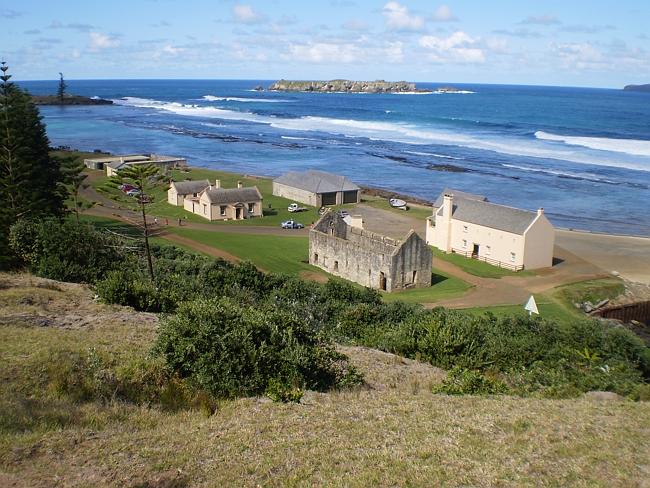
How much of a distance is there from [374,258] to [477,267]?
9.20m

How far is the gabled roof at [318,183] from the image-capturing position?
67.8 meters

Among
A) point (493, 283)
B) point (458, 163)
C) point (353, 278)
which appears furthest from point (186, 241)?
point (458, 163)

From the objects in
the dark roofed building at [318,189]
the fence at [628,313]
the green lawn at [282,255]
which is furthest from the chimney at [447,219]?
the dark roofed building at [318,189]

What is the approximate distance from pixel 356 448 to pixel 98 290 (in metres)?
14.4

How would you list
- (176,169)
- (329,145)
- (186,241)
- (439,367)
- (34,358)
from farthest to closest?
(329,145), (176,169), (186,241), (439,367), (34,358)

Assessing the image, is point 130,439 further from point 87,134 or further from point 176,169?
point 87,134

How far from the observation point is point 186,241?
49.8m

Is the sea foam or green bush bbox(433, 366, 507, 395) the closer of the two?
green bush bbox(433, 366, 507, 395)

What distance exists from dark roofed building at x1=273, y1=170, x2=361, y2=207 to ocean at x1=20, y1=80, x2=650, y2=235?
1065cm

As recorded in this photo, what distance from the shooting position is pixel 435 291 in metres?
41.7

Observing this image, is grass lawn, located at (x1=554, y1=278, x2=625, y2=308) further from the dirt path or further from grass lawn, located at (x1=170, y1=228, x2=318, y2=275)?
grass lawn, located at (x1=170, y1=228, x2=318, y2=275)

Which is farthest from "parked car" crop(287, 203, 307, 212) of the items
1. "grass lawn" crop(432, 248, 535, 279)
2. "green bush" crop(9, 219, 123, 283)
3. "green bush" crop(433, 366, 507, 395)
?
"green bush" crop(433, 366, 507, 395)

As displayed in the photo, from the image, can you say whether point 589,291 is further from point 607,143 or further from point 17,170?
point 607,143

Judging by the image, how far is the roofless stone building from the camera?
41562 millimetres
